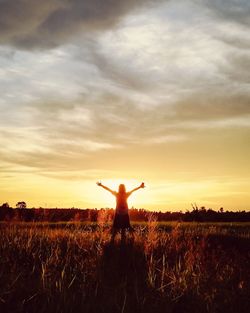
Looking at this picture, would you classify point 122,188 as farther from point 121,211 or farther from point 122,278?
point 122,278

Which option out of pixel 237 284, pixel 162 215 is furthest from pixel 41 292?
pixel 162 215

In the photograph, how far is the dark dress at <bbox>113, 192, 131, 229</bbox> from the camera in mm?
17500

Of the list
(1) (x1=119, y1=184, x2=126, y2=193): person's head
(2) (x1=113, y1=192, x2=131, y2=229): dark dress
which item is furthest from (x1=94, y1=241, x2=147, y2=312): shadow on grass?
(1) (x1=119, y1=184, x2=126, y2=193): person's head

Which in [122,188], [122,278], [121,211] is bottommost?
[122,278]

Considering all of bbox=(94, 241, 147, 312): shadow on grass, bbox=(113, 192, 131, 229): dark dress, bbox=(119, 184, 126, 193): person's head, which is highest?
bbox=(119, 184, 126, 193): person's head

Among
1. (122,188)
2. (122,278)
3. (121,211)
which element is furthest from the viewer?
(122,188)

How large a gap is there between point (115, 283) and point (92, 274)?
452 millimetres

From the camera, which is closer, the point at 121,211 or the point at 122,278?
the point at 122,278

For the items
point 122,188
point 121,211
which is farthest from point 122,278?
point 122,188

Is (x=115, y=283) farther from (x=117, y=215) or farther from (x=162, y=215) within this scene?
(x=162, y=215)

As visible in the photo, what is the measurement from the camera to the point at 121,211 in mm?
18266

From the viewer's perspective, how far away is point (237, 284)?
301 inches

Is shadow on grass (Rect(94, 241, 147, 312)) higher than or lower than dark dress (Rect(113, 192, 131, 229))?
lower

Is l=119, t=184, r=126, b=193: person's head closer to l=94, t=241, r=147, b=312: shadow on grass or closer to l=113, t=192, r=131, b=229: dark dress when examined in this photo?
l=113, t=192, r=131, b=229: dark dress
